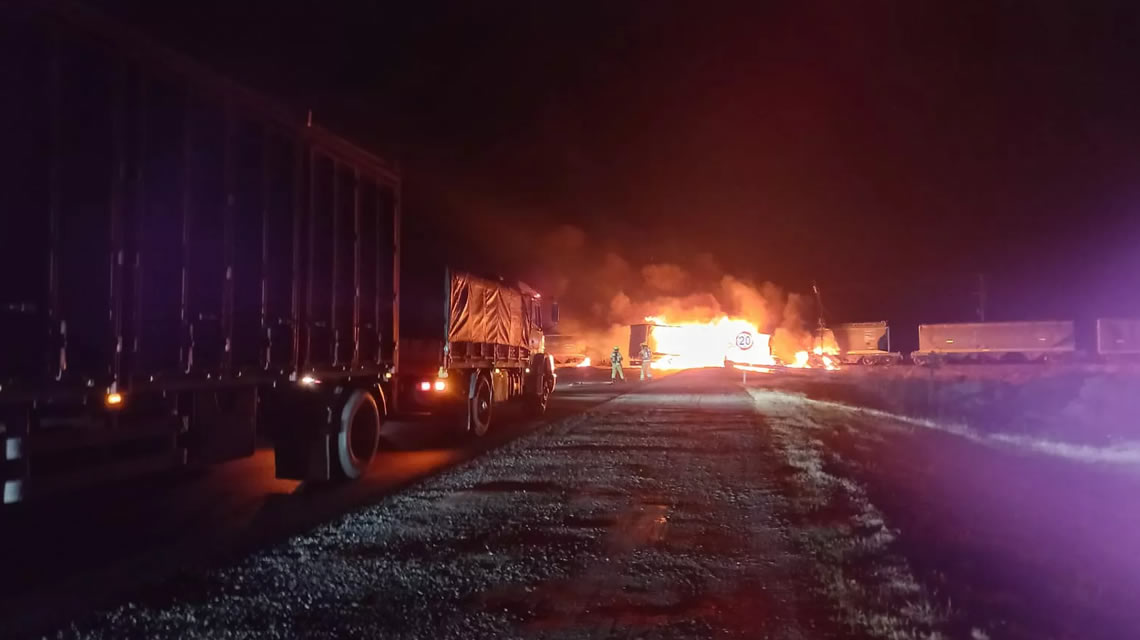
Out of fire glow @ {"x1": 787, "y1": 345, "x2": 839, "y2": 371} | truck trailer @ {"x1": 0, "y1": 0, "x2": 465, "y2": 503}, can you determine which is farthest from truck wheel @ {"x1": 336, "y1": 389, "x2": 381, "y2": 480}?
fire glow @ {"x1": 787, "y1": 345, "x2": 839, "y2": 371}

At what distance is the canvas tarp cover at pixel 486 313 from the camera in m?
14.6

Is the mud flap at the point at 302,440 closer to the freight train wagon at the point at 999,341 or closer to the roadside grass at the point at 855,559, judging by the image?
the roadside grass at the point at 855,559

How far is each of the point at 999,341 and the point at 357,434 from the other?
58.0 metres

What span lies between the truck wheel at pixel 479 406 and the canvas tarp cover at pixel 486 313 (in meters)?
0.83

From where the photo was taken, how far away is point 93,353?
A: 6516 mm

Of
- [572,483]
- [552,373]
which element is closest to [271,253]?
[572,483]

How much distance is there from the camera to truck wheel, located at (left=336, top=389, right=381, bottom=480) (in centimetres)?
1014

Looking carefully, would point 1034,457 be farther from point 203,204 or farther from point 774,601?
point 203,204

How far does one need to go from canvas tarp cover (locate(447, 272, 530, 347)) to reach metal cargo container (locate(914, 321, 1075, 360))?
48395mm

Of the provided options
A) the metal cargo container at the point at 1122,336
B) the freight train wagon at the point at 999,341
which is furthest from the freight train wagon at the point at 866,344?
the metal cargo container at the point at 1122,336

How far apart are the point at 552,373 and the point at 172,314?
14673 millimetres

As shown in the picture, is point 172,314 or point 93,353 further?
point 172,314

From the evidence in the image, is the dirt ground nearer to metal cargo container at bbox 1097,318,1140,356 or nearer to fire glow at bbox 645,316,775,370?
fire glow at bbox 645,316,775,370

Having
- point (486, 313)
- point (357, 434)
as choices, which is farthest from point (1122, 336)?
point (357, 434)
